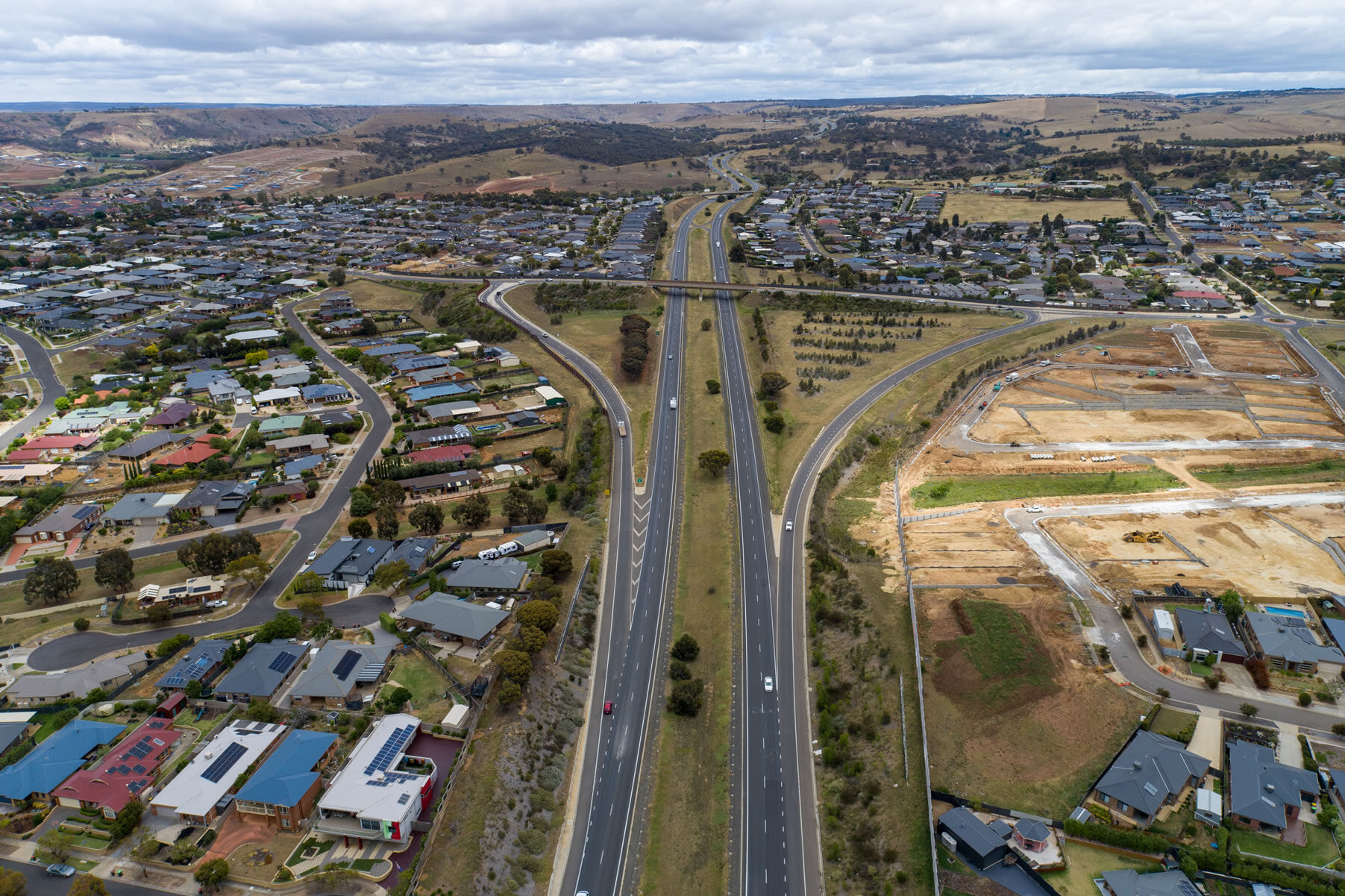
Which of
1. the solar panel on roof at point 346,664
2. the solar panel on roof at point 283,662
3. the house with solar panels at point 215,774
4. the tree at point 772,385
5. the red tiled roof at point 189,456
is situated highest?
the tree at point 772,385

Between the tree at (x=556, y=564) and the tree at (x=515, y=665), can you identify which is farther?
the tree at (x=556, y=564)

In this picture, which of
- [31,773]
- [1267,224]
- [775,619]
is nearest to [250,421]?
[31,773]

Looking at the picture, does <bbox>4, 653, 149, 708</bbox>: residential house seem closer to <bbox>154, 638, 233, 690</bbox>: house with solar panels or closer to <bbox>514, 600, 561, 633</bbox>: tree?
<bbox>154, 638, 233, 690</bbox>: house with solar panels

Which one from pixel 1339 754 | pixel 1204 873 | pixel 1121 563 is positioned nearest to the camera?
pixel 1204 873

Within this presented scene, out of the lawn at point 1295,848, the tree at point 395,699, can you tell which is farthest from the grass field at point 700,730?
the lawn at point 1295,848

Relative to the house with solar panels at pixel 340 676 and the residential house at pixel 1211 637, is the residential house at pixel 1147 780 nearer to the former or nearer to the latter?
the residential house at pixel 1211 637

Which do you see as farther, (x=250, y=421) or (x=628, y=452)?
(x=250, y=421)

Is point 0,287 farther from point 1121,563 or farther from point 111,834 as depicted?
point 1121,563
